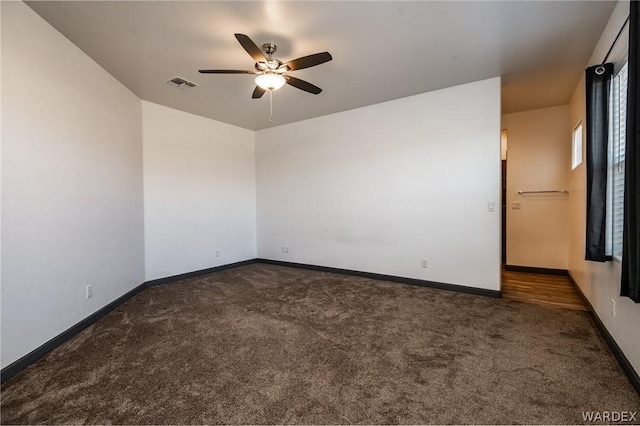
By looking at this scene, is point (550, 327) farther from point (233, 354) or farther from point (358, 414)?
point (233, 354)

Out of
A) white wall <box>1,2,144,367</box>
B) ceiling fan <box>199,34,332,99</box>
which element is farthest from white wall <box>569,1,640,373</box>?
white wall <box>1,2,144,367</box>

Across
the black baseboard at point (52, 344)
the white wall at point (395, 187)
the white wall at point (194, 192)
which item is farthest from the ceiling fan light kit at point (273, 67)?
the black baseboard at point (52, 344)

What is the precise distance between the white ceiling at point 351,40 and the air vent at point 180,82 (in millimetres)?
87

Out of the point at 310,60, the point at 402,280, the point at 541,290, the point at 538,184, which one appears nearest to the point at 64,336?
the point at 310,60

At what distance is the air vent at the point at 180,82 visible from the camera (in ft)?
11.2

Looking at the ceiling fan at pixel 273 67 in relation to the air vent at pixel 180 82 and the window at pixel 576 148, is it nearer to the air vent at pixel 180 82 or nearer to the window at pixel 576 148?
the air vent at pixel 180 82

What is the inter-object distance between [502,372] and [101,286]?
3.82m

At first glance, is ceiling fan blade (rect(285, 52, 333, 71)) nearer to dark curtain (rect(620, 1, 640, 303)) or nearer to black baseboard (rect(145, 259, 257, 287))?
dark curtain (rect(620, 1, 640, 303))

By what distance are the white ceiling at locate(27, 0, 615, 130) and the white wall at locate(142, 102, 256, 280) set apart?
0.74m

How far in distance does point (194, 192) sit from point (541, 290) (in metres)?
5.40

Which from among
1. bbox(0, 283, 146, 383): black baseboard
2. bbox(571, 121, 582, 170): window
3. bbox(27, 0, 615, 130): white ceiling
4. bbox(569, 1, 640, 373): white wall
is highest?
bbox(27, 0, 615, 130): white ceiling

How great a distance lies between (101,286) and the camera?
3.07m

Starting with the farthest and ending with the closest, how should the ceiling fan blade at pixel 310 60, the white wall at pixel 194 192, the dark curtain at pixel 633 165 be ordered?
the white wall at pixel 194 192, the ceiling fan blade at pixel 310 60, the dark curtain at pixel 633 165

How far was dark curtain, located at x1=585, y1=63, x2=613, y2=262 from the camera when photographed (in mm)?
2355
